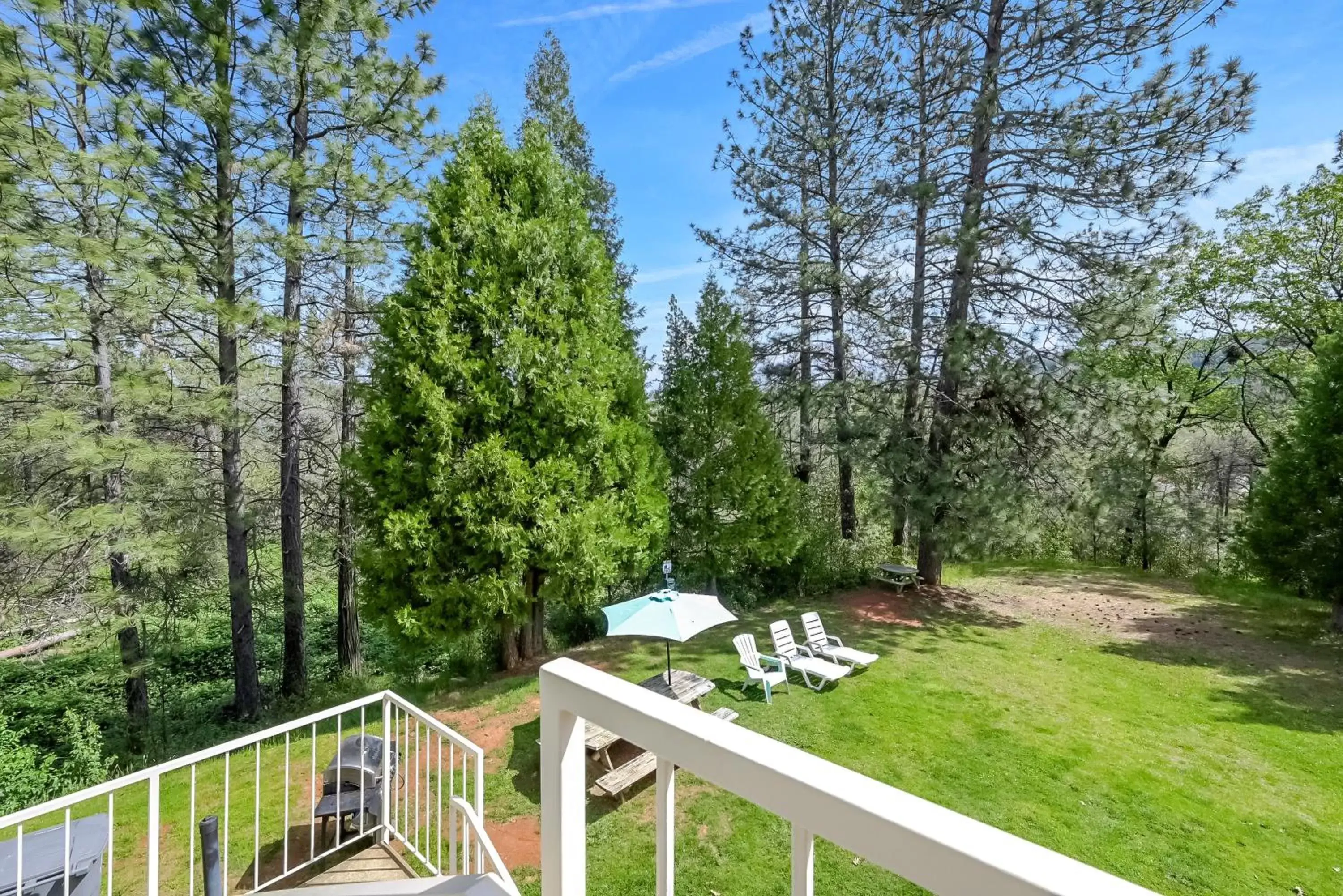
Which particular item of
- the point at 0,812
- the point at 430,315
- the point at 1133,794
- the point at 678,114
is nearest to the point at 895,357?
the point at 678,114

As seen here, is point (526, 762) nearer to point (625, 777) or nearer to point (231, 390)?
point (625, 777)

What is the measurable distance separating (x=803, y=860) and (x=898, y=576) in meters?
11.2

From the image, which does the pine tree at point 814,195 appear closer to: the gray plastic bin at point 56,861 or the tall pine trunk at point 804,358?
the tall pine trunk at point 804,358

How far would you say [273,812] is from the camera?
4.78m

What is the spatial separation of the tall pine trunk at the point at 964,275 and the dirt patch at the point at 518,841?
793 centimetres

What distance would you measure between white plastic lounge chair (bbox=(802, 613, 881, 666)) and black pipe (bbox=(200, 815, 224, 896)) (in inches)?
254

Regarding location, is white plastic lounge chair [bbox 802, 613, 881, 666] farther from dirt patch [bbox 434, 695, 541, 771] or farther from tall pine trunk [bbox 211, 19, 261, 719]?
tall pine trunk [bbox 211, 19, 261, 719]

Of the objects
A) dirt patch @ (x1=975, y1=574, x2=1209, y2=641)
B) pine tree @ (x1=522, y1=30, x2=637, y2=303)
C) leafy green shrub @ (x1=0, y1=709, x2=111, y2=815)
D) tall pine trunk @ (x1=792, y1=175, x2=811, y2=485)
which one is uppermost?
pine tree @ (x1=522, y1=30, x2=637, y2=303)

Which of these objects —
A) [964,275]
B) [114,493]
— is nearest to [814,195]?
[964,275]

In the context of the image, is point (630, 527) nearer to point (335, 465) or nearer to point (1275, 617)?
point (335, 465)

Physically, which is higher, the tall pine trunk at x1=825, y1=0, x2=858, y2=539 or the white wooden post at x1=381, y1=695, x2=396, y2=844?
the tall pine trunk at x1=825, y1=0, x2=858, y2=539

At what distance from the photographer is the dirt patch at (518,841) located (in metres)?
4.17

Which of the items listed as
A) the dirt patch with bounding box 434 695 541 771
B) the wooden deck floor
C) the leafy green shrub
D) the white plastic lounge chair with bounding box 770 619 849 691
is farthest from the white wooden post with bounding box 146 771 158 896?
the white plastic lounge chair with bounding box 770 619 849 691

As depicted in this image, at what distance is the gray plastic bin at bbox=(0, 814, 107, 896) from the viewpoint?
9.05 ft
